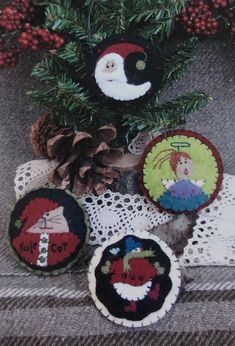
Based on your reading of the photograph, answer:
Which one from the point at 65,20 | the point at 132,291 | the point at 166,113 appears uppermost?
the point at 65,20

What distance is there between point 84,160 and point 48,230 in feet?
0.37

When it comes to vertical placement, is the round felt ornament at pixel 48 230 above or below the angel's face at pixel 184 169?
below

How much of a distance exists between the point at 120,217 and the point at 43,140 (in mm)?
167

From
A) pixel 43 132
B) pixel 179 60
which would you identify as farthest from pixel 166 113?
pixel 43 132

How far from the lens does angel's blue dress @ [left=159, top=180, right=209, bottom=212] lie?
0.76m

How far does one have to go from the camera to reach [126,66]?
2.37 feet

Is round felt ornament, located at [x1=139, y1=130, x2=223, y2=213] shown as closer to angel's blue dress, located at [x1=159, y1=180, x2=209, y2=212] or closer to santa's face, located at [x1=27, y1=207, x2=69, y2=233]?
angel's blue dress, located at [x1=159, y1=180, x2=209, y2=212]

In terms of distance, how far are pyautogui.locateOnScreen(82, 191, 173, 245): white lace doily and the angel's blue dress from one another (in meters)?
0.03

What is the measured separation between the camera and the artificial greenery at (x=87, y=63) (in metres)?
0.74

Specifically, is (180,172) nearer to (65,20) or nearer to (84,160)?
(84,160)

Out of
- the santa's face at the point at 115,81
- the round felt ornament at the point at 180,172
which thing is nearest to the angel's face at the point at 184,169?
the round felt ornament at the point at 180,172

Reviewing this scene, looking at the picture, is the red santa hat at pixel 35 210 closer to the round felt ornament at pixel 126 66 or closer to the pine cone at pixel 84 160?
the pine cone at pixel 84 160

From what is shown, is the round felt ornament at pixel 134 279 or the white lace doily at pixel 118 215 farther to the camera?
the white lace doily at pixel 118 215

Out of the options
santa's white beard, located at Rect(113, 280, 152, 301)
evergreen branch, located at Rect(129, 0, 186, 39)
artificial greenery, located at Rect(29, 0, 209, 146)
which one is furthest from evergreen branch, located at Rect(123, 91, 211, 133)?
santa's white beard, located at Rect(113, 280, 152, 301)
